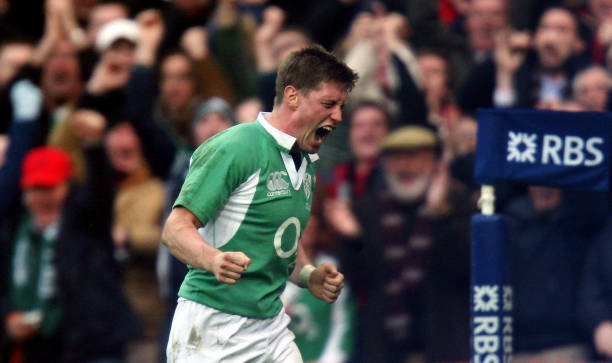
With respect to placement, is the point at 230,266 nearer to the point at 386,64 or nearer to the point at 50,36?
the point at 386,64

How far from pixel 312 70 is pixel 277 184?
0.52 meters

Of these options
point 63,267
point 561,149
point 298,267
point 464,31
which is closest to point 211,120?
point 63,267

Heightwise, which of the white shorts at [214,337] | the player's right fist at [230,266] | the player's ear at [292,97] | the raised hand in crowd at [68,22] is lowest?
the white shorts at [214,337]

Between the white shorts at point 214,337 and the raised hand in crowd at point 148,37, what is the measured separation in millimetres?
5545

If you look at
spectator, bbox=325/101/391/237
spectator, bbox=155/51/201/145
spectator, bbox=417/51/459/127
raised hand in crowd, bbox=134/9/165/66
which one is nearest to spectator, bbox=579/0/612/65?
spectator, bbox=417/51/459/127

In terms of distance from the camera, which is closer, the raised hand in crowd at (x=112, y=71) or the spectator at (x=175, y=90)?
the spectator at (x=175, y=90)

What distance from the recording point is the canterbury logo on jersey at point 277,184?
17.1 ft

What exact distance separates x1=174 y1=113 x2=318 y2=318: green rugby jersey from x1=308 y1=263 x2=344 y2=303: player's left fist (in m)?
0.25

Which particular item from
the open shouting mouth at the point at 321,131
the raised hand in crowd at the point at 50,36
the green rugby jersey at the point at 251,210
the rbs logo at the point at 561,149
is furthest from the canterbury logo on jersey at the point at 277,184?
the raised hand in crowd at the point at 50,36

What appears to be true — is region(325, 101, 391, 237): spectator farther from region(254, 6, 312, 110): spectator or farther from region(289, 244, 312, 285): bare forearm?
region(289, 244, 312, 285): bare forearm

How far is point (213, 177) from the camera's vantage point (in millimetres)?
5066

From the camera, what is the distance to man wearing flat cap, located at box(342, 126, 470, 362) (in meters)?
8.79

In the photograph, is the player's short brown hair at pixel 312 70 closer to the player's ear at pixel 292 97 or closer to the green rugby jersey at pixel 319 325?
the player's ear at pixel 292 97

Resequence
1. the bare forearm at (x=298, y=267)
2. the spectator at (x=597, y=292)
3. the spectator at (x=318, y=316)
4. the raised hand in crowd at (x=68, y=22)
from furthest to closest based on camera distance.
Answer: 1. the raised hand in crowd at (x=68, y=22)
2. the spectator at (x=318, y=316)
3. the spectator at (x=597, y=292)
4. the bare forearm at (x=298, y=267)
